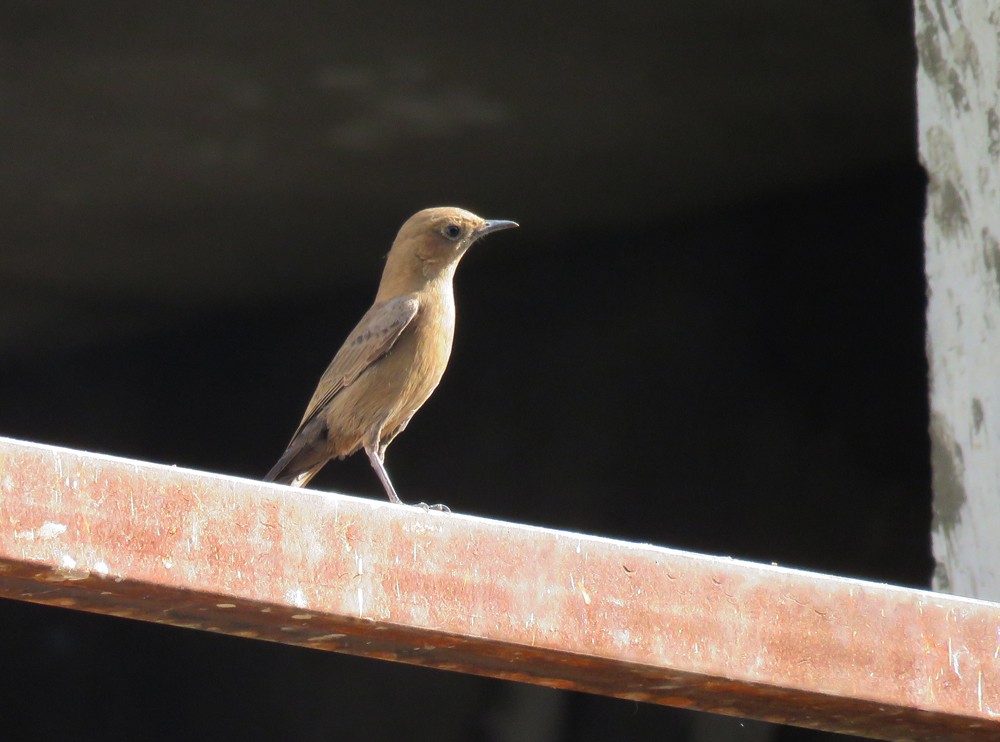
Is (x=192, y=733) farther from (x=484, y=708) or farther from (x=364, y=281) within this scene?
(x=364, y=281)

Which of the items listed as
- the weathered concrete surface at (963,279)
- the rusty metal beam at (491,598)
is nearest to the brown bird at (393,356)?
the weathered concrete surface at (963,279)

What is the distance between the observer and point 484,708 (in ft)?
28.8

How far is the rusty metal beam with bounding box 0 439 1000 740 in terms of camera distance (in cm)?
239

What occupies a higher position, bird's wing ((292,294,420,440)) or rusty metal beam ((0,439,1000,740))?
bird's wing ((292,294,420,440))

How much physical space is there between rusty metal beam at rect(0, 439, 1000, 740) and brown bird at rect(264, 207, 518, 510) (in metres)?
2.57

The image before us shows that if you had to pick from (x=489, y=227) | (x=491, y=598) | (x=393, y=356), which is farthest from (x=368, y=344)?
(x=491, y=598)

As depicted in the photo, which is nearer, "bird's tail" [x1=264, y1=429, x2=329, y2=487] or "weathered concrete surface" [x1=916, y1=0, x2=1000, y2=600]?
"weathered concrete surface" [x1=916, y1=0, x2=1000, y2=600]

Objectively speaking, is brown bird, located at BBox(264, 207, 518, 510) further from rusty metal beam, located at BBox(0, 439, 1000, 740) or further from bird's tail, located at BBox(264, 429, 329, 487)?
rusty metal beam, located at BBox(0, 439, 1000, 740)

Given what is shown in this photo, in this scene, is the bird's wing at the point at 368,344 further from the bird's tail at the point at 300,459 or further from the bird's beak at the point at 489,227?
the bird's beak at the point at 489,227

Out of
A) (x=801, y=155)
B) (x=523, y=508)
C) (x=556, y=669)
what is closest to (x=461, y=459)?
(x=523, y=508)

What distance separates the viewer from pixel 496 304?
9711 mm

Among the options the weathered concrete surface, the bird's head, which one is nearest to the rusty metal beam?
the weathered concrete surface

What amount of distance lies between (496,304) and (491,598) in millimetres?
7193

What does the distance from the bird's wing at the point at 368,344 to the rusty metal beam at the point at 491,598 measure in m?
2.69
